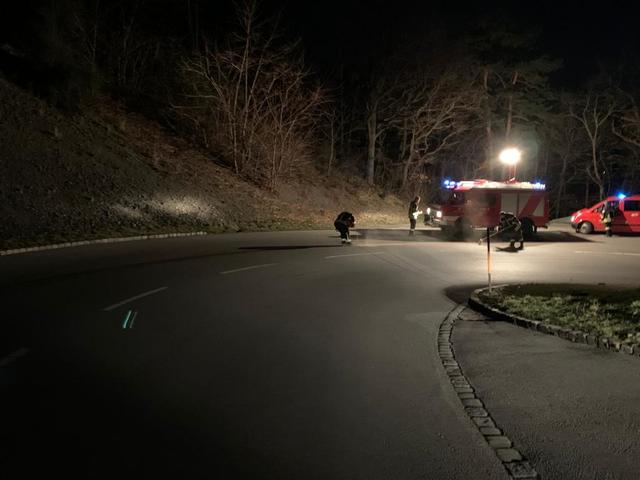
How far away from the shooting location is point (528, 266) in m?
15.5

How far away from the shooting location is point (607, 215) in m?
26.2

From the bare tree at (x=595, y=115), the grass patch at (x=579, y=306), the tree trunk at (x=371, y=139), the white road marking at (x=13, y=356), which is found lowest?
the white road marking at (x=13, y=356)

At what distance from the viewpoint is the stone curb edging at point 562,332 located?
691 cm

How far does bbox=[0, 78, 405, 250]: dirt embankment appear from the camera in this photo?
2147cm

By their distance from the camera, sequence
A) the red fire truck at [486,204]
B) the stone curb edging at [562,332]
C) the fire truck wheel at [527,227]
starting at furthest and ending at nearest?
the fire truck wheel at [527,227] < the red fire truck at [486,204] < the stone curb edging at [562,332]

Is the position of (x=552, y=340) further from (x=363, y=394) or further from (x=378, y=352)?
(x=363, y=394)

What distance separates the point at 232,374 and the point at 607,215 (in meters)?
24.8

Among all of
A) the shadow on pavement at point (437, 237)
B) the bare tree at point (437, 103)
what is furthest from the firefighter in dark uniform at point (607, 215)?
the bare tree at point (437, 103)

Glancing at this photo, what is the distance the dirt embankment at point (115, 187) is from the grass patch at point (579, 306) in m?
13.9

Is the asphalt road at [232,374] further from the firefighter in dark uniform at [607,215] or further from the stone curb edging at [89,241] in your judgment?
the firefighter in dark uniform at [607,215]

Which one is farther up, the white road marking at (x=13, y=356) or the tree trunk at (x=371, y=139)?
the tree trunk at (x=371, y=139)

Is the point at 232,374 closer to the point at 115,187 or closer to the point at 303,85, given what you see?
the point at 115,187

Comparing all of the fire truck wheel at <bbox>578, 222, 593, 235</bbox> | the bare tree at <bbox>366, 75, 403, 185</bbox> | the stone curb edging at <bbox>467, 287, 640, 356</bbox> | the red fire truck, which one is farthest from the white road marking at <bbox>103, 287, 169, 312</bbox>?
the bare tree at <bbox>366, 75, 403, 185</bbox>

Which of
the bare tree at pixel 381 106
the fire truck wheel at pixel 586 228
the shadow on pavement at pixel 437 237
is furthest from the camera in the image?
the bare tree at pixel 381 106
